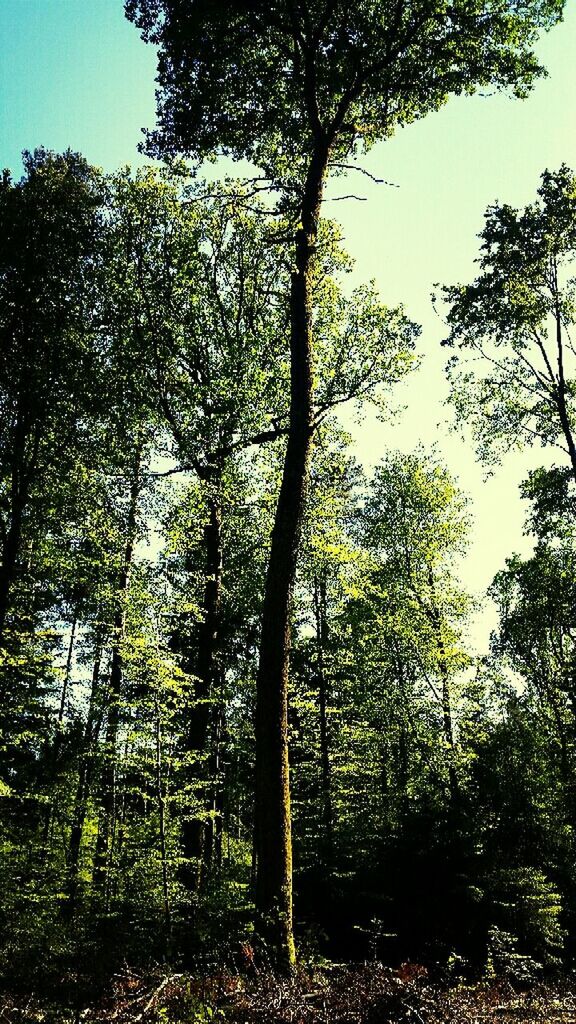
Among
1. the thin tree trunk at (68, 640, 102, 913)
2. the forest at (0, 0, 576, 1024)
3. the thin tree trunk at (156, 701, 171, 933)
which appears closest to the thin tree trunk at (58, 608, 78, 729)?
the forest at (0, 0, 576, 1024)

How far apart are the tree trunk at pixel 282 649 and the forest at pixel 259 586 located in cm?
3

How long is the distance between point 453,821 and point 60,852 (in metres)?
9.04

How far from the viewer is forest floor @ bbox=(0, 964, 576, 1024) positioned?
A: 157 inches

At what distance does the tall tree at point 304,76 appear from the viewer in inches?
310

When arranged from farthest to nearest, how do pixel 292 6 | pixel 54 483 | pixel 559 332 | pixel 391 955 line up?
pixel 559 332 < pixel 54 483 < pixel 391 955 < pixel 292 6

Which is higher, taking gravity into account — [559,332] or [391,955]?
[559,332]

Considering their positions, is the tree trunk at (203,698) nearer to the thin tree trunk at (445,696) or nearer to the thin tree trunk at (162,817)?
the thin tree trunk at (162,817)

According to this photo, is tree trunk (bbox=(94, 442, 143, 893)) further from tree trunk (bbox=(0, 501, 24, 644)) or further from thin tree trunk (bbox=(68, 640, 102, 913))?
tree trunk (bbox=(0, 501, 24, 644))

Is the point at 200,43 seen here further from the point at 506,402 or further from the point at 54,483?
the point at 506,402

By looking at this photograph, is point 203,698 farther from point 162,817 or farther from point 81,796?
point 81,796

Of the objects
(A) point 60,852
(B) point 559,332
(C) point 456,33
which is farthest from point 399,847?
(C) point 456,33

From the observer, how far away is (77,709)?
53.9ft

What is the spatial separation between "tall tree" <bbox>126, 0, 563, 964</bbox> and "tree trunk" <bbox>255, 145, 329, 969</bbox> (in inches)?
1.0

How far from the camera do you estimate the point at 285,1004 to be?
13.5 feet
